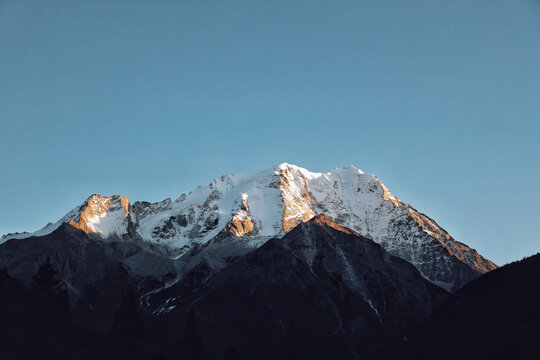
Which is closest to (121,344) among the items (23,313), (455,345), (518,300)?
(23,313)

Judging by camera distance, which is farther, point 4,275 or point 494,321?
point 494,321

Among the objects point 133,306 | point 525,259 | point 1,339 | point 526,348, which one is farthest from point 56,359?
point 525,259

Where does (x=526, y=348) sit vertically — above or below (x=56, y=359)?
below

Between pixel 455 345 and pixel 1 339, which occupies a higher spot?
pixel 1 339

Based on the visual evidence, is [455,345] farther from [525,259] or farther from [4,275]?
[4,275]

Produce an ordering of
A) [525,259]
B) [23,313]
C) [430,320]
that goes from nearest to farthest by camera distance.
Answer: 1. [23,313]
2. [525,259]
3. [430,320]

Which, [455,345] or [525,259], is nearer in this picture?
[455,345]

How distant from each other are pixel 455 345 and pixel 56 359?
71.0 metres

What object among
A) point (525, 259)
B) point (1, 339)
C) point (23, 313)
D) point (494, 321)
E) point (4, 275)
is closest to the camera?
point (1, 339)

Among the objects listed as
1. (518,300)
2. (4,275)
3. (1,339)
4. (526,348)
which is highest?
(4,275)

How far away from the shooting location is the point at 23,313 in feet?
360

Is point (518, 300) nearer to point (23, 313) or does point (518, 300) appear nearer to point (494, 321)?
point (494, 321)

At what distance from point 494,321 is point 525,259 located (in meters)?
22.1

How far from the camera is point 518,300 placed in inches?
5305
